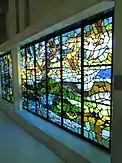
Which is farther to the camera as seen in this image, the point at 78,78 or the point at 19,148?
the point at 19,148

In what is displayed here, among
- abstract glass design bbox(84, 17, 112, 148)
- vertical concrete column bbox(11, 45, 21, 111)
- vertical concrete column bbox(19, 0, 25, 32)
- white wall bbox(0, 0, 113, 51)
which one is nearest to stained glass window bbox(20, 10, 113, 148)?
abstract glass design bbox(84, 17, 112, 148)

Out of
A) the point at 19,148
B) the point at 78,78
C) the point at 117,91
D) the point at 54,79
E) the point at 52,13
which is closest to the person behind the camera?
the point at 117,91

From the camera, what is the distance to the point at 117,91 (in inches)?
66.1

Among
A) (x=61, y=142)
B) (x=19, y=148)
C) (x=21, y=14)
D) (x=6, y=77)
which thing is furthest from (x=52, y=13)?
(x=6, y=77)

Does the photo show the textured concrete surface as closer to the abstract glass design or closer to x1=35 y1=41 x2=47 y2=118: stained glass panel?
x1=35 y1=41 x2=47 y2=118: stained glass panel

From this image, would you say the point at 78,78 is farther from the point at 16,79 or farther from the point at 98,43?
the point at 16,79

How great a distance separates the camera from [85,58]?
8.57ft

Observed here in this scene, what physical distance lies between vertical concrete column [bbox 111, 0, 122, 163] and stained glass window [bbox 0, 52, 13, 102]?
151 inches

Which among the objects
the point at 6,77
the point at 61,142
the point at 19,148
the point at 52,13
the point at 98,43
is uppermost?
the point at 52,13

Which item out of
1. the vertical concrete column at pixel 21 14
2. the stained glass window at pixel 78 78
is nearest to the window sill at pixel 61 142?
the stained glass window at pixel 78 78

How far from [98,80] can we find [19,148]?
2.13 m

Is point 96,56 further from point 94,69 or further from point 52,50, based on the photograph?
point 52,50

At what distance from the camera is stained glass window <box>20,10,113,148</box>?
7.78 ft

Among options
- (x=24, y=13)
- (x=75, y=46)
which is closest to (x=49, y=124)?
(x=75, y=46)
